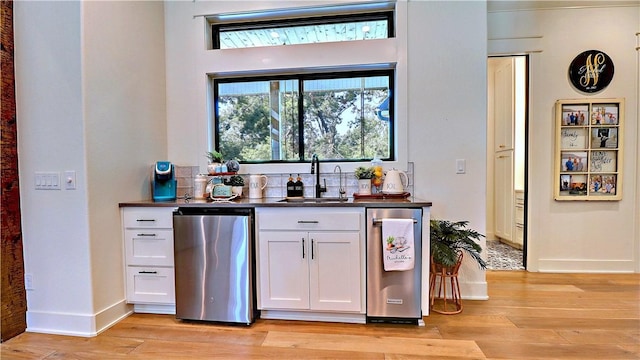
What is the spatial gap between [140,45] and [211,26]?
72 cm

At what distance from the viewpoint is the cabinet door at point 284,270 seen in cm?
214

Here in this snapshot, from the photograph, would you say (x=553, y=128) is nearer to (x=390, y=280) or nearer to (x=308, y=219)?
(x=390, y=280)

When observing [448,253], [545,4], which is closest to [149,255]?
[448,253]

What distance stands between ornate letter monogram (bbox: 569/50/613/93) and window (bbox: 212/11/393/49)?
2.04m

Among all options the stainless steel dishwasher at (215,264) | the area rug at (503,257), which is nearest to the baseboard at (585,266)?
the area rug at (503,257)

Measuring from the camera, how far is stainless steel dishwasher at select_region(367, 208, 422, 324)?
2.04 meters

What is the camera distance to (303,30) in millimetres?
2914

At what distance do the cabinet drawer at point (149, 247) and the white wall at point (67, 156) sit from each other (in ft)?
0.41

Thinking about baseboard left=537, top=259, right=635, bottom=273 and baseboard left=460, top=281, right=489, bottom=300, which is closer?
baseboard left=460, top=281, right=489, bottom=300

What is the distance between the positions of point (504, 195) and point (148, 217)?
4.39 metres

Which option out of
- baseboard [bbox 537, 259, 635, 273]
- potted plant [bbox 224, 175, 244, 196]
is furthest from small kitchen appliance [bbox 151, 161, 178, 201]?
baseboard [bbox 537, 259, 635, 273]

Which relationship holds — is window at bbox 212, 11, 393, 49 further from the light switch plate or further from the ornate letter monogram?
the ornate letter monogram

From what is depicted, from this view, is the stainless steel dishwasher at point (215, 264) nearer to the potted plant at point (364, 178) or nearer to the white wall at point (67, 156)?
the white wall at point (67, 156)

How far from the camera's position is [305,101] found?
2924 mm
